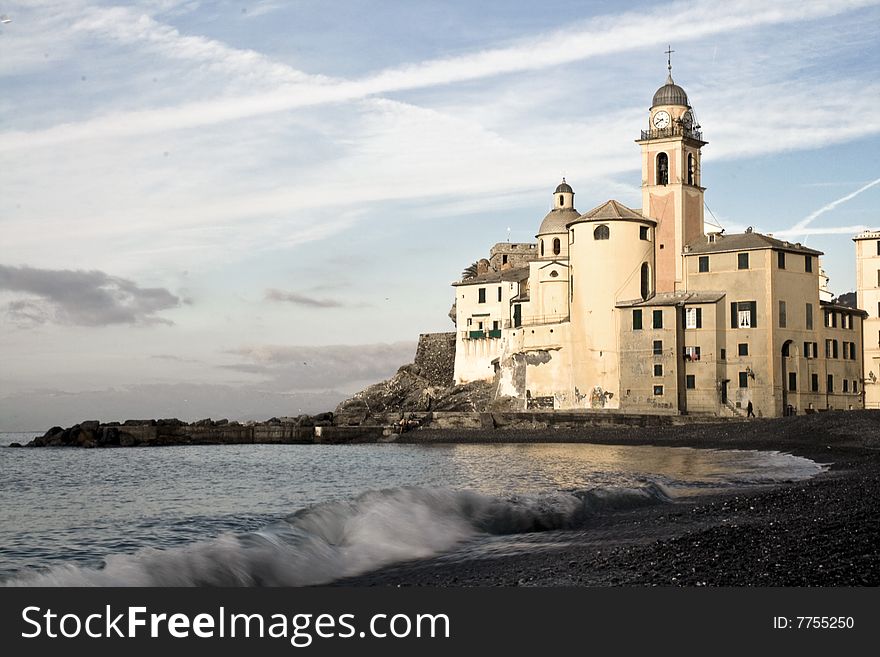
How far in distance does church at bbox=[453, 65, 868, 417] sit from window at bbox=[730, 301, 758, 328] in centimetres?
7

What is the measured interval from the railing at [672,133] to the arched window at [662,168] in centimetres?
135

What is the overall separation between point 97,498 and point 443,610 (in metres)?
21.4

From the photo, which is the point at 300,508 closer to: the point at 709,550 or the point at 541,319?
the point at 709,550

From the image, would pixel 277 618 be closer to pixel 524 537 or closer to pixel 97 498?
pixel 524 537

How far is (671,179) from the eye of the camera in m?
67.5

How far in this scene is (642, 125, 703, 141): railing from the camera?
2692 inches

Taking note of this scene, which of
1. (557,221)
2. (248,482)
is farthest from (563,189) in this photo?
(248,482)

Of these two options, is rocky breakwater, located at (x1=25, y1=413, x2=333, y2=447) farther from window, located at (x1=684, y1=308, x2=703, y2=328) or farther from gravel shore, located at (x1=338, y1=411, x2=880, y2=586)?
gravel shore, located at (x1=338, y1=411, x2=880, y2=586)

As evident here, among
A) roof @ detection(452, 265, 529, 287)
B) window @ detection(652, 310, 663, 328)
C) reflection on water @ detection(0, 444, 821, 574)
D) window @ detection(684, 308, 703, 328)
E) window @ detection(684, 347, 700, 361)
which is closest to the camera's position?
reflection on water @ detection(0, 444, 821, 574)

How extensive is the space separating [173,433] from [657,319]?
3615 cm

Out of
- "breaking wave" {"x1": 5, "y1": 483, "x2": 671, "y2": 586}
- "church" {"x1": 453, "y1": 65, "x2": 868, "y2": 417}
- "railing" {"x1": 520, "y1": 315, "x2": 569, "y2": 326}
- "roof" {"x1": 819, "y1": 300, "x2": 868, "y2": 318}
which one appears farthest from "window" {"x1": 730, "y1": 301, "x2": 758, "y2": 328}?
"breaking wave" {"x1": 5, "y1": 483, "x2": 671, "y2": 586}

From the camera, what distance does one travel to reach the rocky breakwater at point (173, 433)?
236 feet

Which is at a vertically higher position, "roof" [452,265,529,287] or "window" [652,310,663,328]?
"roof" [452,265,529,287]

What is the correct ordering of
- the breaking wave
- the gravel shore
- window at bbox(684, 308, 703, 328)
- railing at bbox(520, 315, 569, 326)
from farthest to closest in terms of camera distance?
railing at bbox(520, 315, 569, 326), window at bbox(684, 308, 703, 328), the breaking wave, the gravel shore
